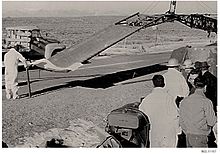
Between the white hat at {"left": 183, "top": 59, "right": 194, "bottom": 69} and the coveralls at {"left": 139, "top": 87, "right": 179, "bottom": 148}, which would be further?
the white hat at {"left": 183, "top": 59, "right": 194, "bottom": 69}

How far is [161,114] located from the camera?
6.61 feet

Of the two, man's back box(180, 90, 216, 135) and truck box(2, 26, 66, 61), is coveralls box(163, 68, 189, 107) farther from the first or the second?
truck box(2, 26, 66, 61)

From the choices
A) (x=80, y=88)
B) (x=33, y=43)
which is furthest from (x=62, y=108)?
(x=33, y=43)

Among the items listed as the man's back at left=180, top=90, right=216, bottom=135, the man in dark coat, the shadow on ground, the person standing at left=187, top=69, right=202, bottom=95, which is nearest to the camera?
the man's back at left=180, top=90, right=216, bottom=135

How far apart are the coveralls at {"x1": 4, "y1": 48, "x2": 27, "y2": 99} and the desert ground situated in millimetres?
40

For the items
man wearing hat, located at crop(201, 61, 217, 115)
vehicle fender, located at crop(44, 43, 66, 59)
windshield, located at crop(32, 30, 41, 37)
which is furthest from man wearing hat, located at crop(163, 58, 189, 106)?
windshield, located at crop(32, 30, 41, 37)

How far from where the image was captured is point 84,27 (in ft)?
7.62

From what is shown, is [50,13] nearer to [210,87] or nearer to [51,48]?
[51,48]

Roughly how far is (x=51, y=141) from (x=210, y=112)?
86 cm

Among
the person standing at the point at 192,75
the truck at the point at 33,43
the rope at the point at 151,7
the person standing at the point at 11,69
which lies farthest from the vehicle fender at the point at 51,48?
the person standing at the point at 192,75

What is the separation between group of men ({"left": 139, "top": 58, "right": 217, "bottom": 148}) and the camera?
1.94 meters

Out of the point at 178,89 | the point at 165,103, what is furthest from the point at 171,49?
the point at 165,103
